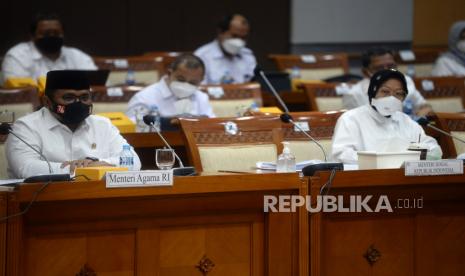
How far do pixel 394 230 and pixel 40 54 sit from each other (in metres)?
4.85

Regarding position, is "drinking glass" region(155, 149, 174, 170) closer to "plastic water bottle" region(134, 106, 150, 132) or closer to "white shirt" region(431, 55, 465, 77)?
"plastic water bottle" region(134, 106, 150, 132)

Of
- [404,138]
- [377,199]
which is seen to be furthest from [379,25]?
[377,199]

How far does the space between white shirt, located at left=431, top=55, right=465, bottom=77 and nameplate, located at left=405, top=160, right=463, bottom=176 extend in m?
5.28

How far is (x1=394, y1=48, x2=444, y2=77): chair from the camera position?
33.9ft

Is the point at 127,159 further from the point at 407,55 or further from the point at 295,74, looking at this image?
the point at 407,55

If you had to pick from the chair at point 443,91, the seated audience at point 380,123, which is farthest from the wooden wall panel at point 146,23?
the seated audience at point 380,123

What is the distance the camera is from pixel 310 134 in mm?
5633

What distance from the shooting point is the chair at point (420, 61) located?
10344 millimetres

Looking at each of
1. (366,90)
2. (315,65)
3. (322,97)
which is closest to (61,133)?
(322,97)

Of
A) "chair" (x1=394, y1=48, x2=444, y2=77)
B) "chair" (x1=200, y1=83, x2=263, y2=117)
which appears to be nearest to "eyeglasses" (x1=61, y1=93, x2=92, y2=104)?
"chair" (x1=200, y1=83, x2=263, y2=117)

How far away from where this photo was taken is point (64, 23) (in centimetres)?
1022

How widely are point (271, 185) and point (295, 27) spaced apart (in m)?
6.77

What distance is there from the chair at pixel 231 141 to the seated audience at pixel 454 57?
4624 millimetres

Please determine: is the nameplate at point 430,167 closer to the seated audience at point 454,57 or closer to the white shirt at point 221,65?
the white shirt at point 221,65
